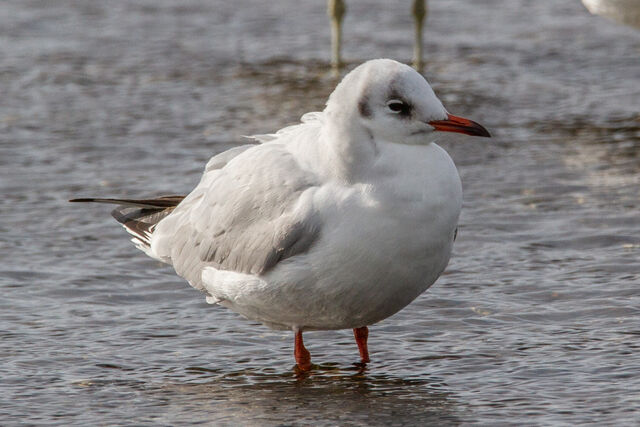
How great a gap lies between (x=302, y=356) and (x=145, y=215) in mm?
1101

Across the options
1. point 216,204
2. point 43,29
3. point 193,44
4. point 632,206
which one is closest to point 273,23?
point 193,44

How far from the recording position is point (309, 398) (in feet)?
17.0

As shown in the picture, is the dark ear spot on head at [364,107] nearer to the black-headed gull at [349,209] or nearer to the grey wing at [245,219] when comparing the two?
the black-headed gull at [349,209]

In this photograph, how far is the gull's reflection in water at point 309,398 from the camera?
493 cm

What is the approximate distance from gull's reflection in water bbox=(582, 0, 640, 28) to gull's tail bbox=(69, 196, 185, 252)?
565 centimetres

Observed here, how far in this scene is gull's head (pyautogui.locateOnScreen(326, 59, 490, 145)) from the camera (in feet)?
15.6

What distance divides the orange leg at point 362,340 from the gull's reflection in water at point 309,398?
3.0 inches

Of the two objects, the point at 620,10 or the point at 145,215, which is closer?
the point at 145,215

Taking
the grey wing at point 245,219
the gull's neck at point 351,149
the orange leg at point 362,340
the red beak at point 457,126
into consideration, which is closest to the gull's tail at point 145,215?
the grey wing at point 245,219

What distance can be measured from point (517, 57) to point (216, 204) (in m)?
6.80

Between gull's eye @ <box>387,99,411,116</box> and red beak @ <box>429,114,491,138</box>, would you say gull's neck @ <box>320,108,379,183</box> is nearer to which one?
gull's eye @ <box>387,99,411,116</box>

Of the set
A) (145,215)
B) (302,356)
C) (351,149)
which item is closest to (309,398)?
(302,356)

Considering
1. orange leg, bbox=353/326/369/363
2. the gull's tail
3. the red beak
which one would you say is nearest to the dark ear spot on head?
the red beak

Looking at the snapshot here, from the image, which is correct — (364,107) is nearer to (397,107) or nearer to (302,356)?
(397,107)
